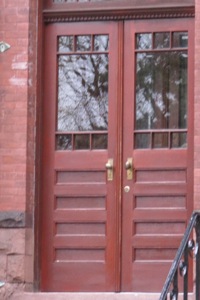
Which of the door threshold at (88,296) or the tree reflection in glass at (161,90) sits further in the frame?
the tree reflection in glass at (161,90)

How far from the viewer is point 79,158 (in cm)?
802

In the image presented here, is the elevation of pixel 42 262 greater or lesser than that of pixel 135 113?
lesser

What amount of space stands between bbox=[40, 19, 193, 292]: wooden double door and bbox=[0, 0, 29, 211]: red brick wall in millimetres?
270

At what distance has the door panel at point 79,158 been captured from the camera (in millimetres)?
7918

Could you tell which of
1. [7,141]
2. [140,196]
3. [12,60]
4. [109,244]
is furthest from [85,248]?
[12,60]

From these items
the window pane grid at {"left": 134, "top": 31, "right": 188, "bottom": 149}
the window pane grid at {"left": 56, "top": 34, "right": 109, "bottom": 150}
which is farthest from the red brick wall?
the window pane grid at {"left": 134, "top": 31, "right": 188, "bottom": 149}

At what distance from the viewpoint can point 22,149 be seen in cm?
791

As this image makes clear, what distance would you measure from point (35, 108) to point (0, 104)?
→ 1.11ft

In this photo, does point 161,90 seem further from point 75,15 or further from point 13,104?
point 13,104

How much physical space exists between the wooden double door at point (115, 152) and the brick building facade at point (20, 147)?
14cm

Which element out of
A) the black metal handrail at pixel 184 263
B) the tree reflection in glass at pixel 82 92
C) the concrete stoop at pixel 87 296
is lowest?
the concrete stoop at pixel 87 296

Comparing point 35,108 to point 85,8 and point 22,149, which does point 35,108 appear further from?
point 85,8

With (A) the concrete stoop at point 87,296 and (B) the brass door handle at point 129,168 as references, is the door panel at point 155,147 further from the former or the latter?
(A) the concrete stoop at point 87,296

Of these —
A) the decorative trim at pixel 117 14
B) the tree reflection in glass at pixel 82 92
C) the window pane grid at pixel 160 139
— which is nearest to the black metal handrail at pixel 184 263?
the window pane grid at pixel 160 139
